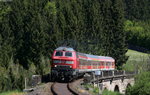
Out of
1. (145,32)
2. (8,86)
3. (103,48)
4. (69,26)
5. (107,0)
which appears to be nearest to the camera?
(8,86)

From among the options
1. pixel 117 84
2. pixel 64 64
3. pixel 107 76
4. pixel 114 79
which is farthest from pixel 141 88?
pixel 117 84

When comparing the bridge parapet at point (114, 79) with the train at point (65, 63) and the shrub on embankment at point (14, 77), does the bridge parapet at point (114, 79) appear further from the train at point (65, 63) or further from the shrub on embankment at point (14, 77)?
the shrub on embankment at point (14, 77)

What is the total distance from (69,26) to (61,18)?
2290mm

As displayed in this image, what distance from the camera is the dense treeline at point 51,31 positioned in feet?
213

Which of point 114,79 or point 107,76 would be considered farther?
point 114,79

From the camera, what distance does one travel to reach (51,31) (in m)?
70.8

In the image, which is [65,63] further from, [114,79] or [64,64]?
[114,79]

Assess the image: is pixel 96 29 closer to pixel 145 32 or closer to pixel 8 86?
pixel 8 86

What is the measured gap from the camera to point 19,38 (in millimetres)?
68938

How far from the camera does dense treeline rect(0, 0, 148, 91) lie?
64938 mm

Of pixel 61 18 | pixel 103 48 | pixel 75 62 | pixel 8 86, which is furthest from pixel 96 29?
pixel 75 62

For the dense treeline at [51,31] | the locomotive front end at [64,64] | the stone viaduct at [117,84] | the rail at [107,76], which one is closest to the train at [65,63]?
the locomotive front end at [64,64]

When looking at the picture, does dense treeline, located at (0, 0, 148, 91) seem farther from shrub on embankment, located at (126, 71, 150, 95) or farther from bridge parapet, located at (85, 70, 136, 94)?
shrub on embankment, located at (126, 71, 150, 95)

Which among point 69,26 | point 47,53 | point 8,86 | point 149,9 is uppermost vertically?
point 149,9
